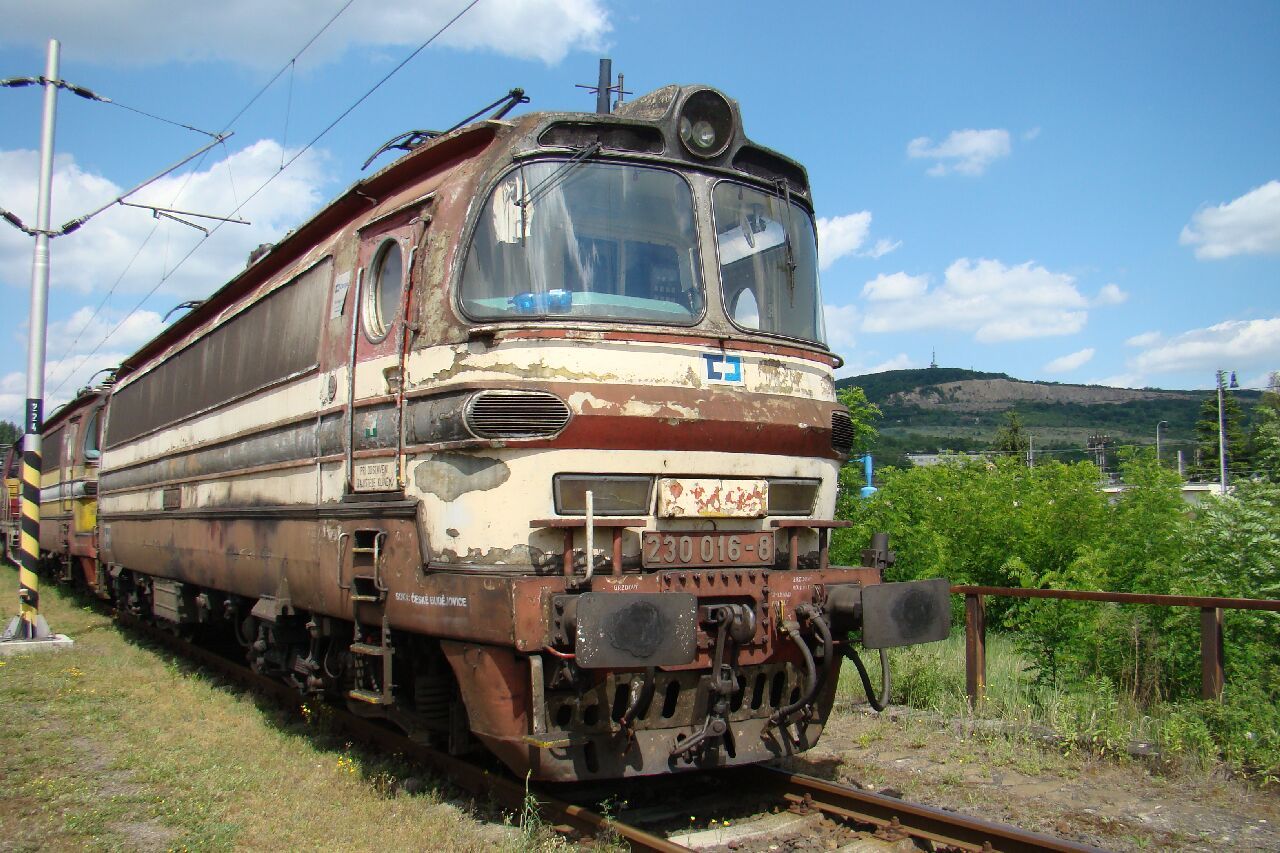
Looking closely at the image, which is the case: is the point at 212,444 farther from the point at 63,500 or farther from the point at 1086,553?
the point at 63,500

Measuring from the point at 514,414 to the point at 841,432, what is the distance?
7.13 feet

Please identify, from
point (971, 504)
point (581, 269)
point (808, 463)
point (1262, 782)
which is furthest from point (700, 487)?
point (971, 504)

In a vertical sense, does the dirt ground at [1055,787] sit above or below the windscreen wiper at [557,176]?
below

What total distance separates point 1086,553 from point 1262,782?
3436mm

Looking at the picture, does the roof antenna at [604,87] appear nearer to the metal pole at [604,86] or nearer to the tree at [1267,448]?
the metal pole at [604,86]

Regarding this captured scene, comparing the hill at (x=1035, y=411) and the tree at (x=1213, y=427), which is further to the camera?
the hill at (x=1035, y=411)

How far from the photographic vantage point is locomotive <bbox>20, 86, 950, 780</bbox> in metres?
5.08

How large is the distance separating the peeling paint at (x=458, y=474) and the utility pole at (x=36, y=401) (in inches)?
382

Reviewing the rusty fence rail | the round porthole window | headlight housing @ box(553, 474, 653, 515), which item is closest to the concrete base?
the round porthole window

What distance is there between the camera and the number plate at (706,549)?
5.25m

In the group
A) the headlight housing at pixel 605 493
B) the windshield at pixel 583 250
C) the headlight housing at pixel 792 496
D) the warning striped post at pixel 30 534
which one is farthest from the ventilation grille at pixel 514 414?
the warning striped post at pixel 30 534

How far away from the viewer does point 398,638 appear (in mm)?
5938

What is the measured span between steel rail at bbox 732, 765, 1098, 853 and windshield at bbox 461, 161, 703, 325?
8.55 ft

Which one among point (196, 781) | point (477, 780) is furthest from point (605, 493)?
point (196, 781)
